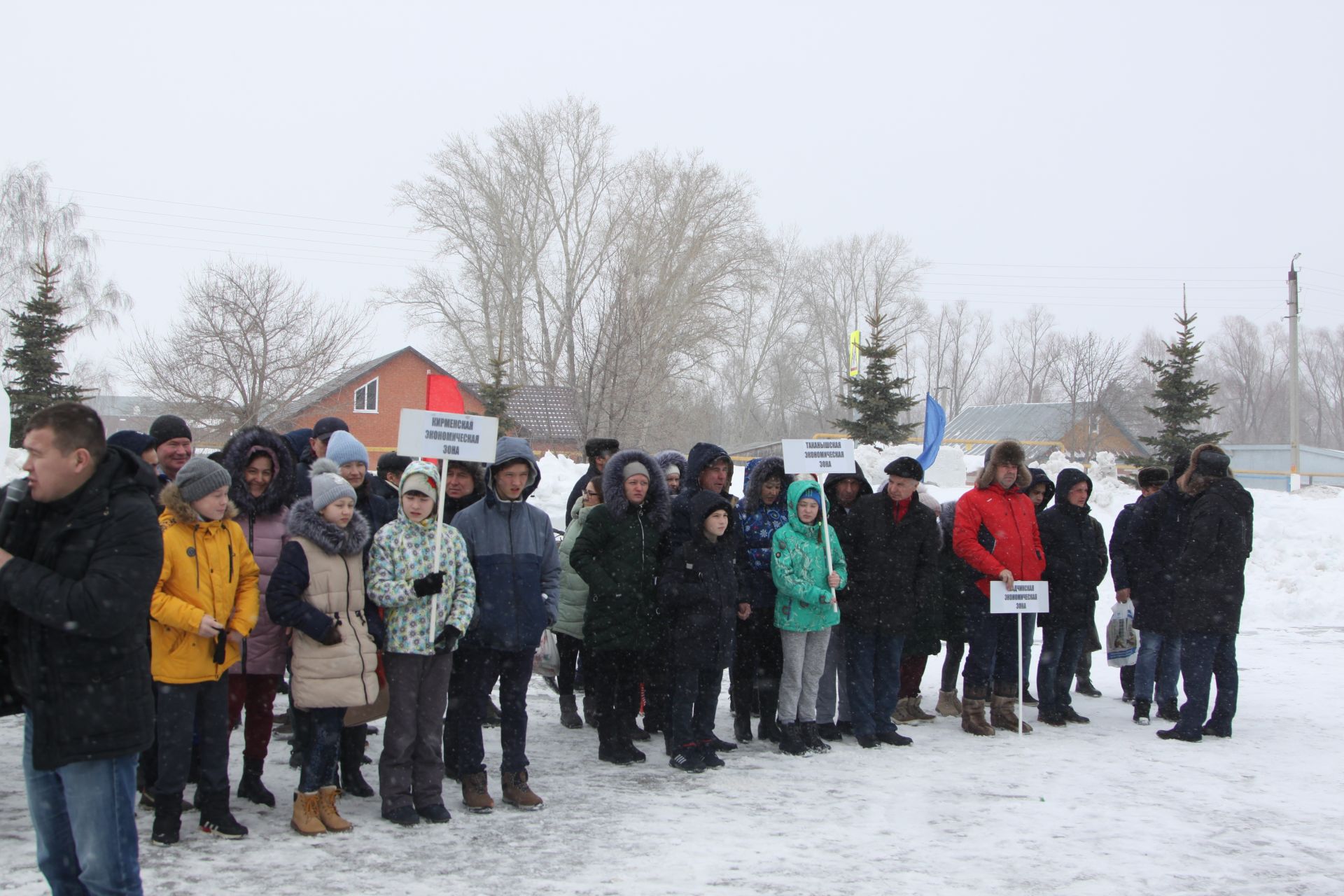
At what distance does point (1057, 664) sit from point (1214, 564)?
141 cm

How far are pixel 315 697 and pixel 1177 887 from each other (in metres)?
4.04

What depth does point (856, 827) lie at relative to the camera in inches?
224

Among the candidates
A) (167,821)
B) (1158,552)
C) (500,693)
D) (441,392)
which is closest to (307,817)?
(167,821)

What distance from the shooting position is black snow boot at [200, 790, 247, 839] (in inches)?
202

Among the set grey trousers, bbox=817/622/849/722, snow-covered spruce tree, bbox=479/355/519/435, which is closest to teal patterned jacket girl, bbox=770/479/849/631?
grey trousers, bbox=817/622/849/722

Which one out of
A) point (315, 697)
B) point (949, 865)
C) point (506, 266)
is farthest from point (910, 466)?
point (506, 266)

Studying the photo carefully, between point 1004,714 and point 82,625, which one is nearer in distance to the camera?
point 82,625

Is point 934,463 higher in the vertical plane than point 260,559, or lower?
higher

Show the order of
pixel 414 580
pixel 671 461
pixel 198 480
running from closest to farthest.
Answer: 1. pixel 198 480
2. pixel 414 580
3. pixel 671 461

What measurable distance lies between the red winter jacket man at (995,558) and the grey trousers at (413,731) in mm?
4231

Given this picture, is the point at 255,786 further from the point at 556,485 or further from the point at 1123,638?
the point at 556,485

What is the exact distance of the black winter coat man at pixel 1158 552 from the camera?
28.4 ft

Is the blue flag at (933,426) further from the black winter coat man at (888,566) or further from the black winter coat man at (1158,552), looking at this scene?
the black winter coat man at (888,566)

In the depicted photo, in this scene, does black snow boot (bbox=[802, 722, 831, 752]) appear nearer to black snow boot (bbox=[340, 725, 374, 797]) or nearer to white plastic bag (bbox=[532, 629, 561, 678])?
white plastic bag (bbox=[532, 629, 561, 678])
